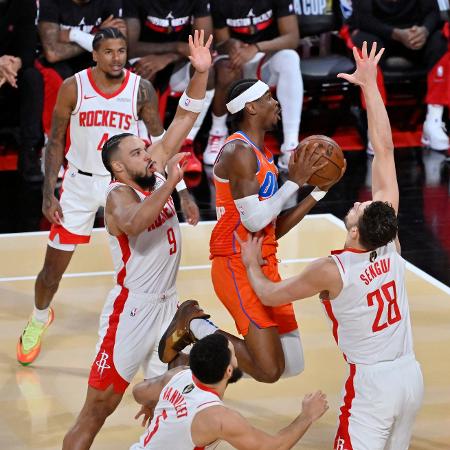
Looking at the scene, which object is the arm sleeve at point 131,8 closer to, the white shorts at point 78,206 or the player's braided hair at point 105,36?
the player's braided hair at point 105,36

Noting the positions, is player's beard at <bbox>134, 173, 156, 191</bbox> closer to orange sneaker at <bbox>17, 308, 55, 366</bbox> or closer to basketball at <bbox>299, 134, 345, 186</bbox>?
basketball at <bbox>299, 134, 345, 186</bbox>

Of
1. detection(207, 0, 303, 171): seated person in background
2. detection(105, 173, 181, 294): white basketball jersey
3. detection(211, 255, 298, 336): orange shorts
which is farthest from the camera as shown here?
detection(207, 0, 303, 171): seated person in background

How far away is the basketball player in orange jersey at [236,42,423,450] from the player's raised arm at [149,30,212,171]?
1420 millimetres

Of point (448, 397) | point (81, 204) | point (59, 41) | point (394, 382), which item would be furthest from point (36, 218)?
point (394, 382)

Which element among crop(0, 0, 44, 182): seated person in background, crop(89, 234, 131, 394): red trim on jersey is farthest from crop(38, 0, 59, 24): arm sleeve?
crop(89, 234, 131, 394): red trim on jersey

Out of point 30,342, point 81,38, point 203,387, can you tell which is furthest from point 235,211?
point 81,38

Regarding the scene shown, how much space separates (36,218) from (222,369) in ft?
19.6

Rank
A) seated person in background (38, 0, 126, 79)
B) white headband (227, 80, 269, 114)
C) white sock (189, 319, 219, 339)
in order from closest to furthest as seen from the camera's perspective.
→ white sock (189, 319, 219, 339) < white headband (227, 80, 269, 114) < seated person in background (38, 0, 126, 79)

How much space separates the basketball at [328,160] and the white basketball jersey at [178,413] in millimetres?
1743

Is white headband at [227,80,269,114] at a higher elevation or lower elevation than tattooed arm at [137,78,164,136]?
higher

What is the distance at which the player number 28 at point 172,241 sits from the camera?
5.48 m

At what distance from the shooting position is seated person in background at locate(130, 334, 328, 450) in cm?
416

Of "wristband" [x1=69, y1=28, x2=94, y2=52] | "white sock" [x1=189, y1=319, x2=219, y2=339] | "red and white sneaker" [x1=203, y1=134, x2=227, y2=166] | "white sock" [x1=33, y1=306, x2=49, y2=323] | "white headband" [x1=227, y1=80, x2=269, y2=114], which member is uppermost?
"white headband" [x1=227, y1=80, x2=269, y2=114]

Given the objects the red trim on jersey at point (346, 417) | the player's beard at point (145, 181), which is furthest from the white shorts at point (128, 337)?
the red trim on jersey at point (346, 417)
